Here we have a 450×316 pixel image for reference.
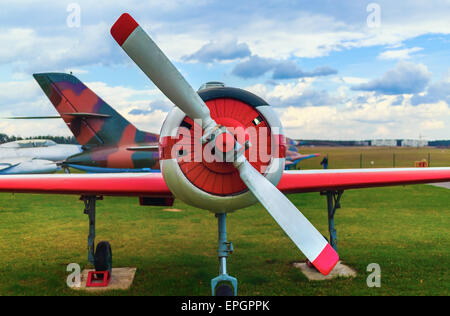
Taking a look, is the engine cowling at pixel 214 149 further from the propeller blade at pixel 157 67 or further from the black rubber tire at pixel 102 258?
the black rubber tire at pixel 102 258

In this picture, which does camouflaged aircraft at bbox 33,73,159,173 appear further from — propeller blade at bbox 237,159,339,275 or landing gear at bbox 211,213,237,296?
propeller blade at bbox 237,159,339,275

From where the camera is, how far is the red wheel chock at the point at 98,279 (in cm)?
712

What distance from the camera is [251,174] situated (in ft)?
16.2

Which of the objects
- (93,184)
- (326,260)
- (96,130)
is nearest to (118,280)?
(93,184)

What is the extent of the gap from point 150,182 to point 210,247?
407 cm

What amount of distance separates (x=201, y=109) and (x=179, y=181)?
98 centimetres

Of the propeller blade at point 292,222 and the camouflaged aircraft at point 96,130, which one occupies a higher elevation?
the camouflaged aircraft at point 96,130

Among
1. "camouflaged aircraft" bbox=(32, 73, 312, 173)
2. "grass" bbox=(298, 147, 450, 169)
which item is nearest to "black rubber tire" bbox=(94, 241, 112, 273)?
"camouflaged aircraft" bbox=(32, 73, 312, 173)

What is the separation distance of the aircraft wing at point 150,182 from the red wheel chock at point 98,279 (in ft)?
5.00

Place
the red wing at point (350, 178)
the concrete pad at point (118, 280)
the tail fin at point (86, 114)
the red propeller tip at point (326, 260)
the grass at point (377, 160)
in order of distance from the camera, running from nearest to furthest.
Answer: the red propeller tip at point (326, 260)
the red wing at point (350, 178)
the concrete pad at point (118, 280)
the tail fin at point (86, 114)
the grass at point (377, 160)

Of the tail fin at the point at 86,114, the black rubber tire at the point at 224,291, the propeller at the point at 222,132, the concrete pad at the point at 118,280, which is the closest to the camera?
the propeller at the point at 222,132

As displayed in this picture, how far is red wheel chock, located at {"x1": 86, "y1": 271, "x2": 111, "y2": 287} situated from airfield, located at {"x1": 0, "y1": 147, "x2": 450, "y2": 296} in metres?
0.37

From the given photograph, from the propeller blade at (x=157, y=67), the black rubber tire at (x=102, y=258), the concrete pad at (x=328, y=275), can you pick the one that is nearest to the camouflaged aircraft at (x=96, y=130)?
the black rubber tire at (x=102, y=258)
